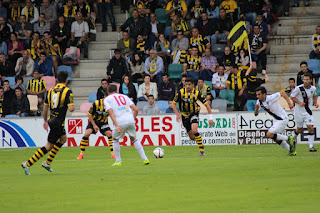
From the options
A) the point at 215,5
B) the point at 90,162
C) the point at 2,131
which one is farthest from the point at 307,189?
the point at 215,5

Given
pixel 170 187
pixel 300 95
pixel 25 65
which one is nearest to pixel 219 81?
pixel 300 95

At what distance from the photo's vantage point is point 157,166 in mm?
14781

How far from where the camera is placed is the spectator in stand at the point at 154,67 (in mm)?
26378

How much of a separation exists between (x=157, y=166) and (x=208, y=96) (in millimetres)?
10120

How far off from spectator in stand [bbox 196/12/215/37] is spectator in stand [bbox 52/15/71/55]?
5.93 meters

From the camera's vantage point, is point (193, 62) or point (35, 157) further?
point (193, 62)

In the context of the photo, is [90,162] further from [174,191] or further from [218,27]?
[218,27]

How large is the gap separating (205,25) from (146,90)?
13.9 feet

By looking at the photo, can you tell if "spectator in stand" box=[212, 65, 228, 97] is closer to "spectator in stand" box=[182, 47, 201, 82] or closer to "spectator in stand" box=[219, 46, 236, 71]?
"spectator in stand" box=[219, 46, 236, 71]

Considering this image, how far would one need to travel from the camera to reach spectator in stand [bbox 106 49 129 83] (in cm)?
2667

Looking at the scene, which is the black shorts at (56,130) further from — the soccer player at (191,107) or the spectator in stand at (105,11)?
the spectator in stand at (105,11)

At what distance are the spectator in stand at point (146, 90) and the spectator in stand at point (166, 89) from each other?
0.74ft

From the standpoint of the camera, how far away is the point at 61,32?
28969 mm

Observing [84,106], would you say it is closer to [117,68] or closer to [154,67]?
[117,68]
